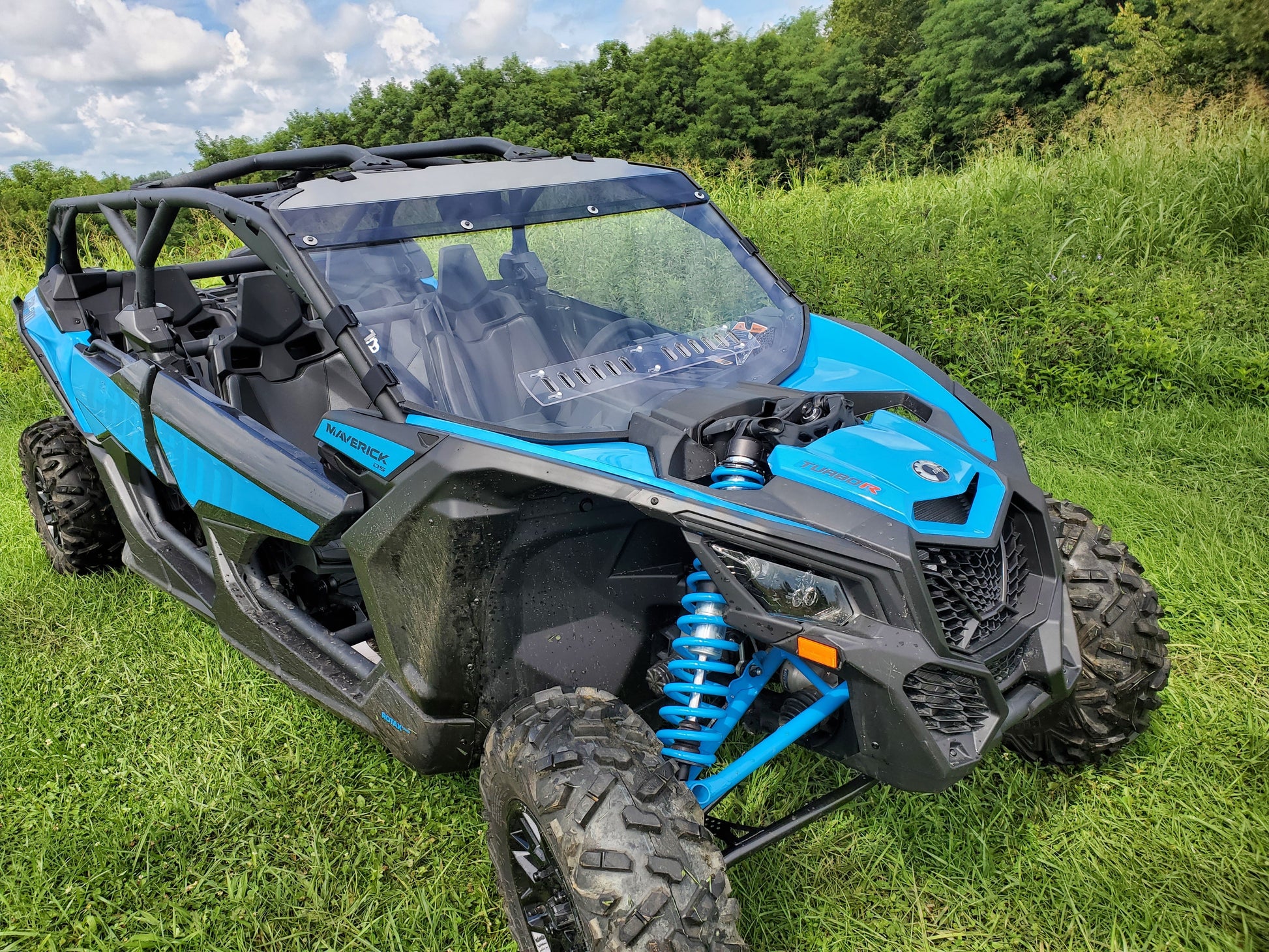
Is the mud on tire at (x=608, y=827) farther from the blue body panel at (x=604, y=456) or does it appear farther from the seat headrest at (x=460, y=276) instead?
the seat headrest at (x=460, y=276)

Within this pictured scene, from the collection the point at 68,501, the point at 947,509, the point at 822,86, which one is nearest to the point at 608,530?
the point at 947,509

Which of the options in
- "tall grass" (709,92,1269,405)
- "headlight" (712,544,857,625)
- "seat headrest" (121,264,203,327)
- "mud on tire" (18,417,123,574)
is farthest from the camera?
"tall grass" (709,92,1269,405)

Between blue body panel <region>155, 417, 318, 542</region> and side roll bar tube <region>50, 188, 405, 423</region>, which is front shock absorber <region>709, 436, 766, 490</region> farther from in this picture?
blue body panel <region>155, 417, 318, 542</region>

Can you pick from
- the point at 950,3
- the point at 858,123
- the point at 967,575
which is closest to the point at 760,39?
the point at 858,123

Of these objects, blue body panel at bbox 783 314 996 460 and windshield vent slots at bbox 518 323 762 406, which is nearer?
windshield vent slots at bbox 518 323 762 406

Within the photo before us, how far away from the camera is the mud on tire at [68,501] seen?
413cm

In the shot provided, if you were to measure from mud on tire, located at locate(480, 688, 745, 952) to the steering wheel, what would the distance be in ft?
3.06

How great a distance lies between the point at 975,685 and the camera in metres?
1.86

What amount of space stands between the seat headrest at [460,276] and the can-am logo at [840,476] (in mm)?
1033

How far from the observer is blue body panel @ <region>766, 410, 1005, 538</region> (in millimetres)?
1907

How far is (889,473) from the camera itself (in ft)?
6.51

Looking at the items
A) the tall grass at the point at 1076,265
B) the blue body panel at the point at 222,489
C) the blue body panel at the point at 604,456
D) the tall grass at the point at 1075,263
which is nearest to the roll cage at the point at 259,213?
the blue body panel at the point at 604,456

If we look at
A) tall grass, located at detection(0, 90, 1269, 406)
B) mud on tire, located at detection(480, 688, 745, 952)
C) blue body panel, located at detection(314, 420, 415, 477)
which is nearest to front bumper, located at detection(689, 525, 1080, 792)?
mud on tire, located at detection(480, 688, 745, 952)

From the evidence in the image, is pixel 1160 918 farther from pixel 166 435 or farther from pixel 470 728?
pixel 166 435
